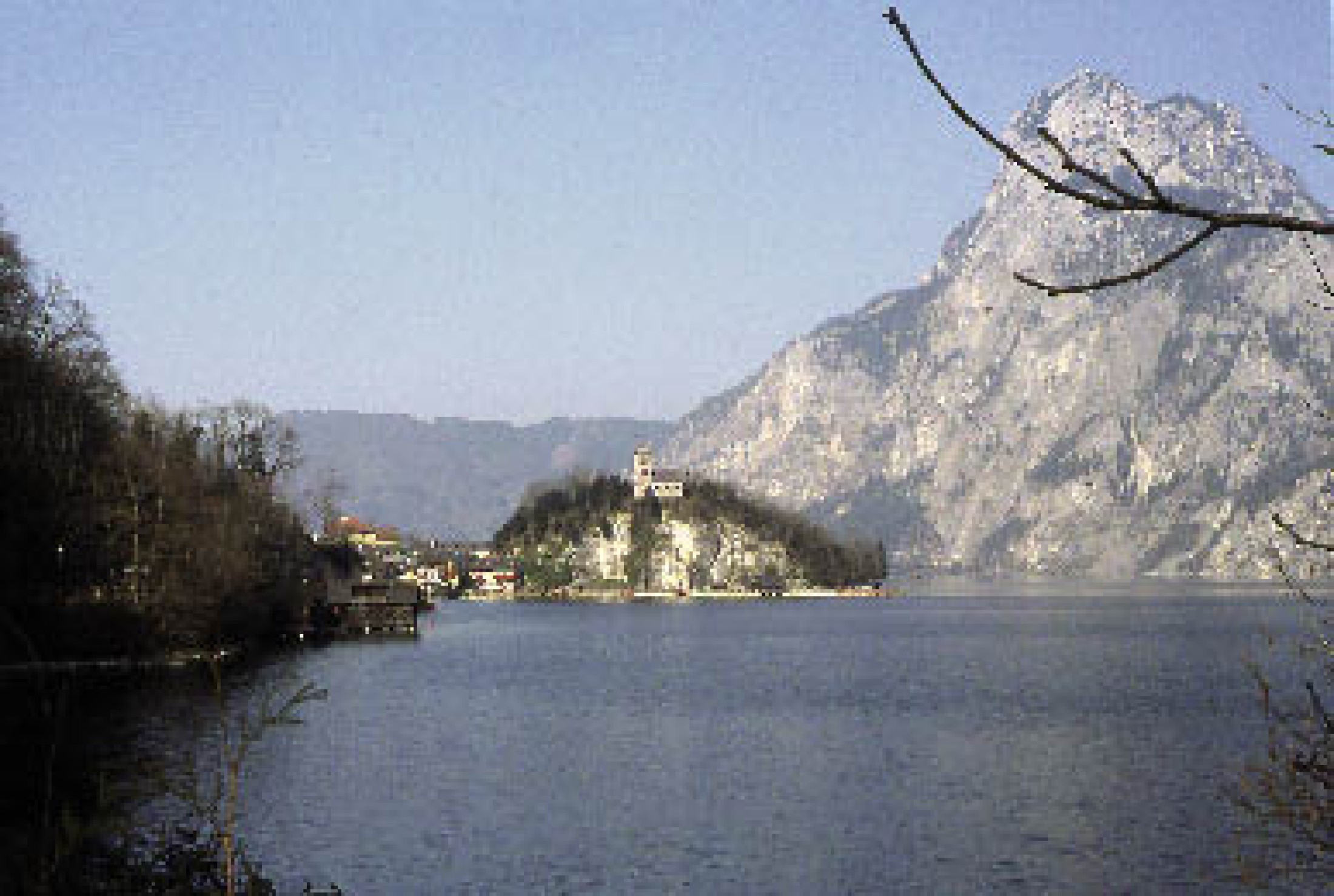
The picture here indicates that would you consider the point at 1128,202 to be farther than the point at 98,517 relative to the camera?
No

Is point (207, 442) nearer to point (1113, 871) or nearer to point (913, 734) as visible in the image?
point (913, 734)

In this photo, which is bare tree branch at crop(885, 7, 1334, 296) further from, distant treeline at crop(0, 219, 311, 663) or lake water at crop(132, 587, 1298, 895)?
distant treeline at crop(0, 219, 311, 663)

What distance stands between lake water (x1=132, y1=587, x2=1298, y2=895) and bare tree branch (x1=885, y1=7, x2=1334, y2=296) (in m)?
43.4

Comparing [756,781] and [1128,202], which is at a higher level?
[1128,202]

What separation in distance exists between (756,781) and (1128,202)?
67.8 metres

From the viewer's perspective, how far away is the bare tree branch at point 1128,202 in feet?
12.6

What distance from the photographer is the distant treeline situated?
3600 inches

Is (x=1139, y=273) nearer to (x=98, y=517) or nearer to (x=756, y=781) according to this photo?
(x=756, y=781)

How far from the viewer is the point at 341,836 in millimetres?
53875

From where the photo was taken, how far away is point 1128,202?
12.5ft

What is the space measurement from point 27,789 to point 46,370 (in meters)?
66.8

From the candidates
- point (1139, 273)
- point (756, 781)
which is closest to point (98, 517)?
point (756, 781)

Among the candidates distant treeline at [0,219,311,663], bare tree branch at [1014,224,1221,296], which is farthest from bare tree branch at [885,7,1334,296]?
distant treeline at [0,219,311,663]

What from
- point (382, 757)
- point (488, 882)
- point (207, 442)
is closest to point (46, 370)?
point (382, 757)
